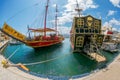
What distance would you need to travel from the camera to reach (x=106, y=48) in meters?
37.1

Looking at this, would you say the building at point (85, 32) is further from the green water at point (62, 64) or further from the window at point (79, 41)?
the green water at point (62, 64)

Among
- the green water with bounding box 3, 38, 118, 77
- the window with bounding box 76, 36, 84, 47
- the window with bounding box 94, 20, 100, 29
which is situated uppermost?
the window with bounding box 94, 20, 100, 29

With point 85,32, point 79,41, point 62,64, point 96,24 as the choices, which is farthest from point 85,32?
point 62,64

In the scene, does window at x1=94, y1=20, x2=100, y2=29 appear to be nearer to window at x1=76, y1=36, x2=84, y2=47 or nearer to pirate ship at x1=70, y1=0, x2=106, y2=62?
pirate ship at x1=70, y1=0, x2=106, y2=62

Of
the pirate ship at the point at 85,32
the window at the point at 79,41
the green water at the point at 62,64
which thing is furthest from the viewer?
the window at the point at 79,41

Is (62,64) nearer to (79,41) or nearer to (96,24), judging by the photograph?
(79,41)

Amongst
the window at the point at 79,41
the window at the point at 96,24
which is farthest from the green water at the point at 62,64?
the window at the point at 96,24

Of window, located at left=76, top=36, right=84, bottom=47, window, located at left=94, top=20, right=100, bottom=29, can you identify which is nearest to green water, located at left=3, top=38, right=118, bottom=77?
window, located at left=76, top=36, right=84, bottom=47

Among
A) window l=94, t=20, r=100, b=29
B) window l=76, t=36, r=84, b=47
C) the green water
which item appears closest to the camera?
the green water

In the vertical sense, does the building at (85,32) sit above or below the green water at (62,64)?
above

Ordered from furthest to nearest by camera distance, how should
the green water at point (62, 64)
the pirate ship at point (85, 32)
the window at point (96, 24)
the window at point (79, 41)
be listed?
the window at point (96, 24), the window at point (79, 41), the pirate ship at point (85, 32), the green water at point (62, 64)

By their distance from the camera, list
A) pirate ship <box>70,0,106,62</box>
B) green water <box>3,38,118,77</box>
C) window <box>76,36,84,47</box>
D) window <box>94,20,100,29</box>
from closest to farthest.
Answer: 1. green water <box>3,38,118,77</box>
2. pirate ship <box>70,0,106,62</box>
3. window <box>76,36,84,47</box>
4. window <box>94,20,100,29</box>

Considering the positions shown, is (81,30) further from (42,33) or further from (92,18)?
(42,33)

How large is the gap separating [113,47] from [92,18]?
8.83 meters
